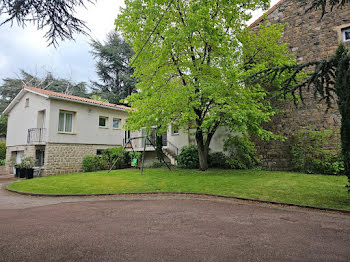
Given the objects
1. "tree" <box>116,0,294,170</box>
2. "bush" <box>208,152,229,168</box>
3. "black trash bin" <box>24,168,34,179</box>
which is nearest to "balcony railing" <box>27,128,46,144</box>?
"black trash bin" <box>24,168,34,179</box>

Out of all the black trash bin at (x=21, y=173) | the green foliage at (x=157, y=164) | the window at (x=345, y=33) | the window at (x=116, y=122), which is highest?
the window at (x=345, y=33)

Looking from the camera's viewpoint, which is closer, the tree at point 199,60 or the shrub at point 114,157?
the tree at point 199,60

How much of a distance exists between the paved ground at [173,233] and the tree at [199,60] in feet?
16.2

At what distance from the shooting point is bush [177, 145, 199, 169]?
14250 millimetres

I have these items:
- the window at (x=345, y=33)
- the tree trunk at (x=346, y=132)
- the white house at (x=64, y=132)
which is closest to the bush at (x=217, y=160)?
the white house at (x=64, y=132)

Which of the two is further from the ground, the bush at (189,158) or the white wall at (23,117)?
the white wall at (23,117)

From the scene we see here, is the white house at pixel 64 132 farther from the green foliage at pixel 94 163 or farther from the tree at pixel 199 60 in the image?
the tree at pixel 199 60

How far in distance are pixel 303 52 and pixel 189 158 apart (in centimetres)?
916

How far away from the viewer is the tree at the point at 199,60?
9.89 meters

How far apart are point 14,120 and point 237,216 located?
812 inches

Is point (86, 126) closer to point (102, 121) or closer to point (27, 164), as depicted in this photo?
point (102, 121)

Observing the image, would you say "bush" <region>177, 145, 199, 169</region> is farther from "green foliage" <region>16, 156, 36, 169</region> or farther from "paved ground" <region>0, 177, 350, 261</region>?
"green foliage" <region>16, 156, 36, 169</region>

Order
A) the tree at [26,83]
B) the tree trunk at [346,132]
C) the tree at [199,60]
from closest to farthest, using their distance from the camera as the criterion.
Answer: the tree trunk at [346,132], the tree at [199,60], the tree at [26,83]

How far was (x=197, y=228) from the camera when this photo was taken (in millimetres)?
4172
